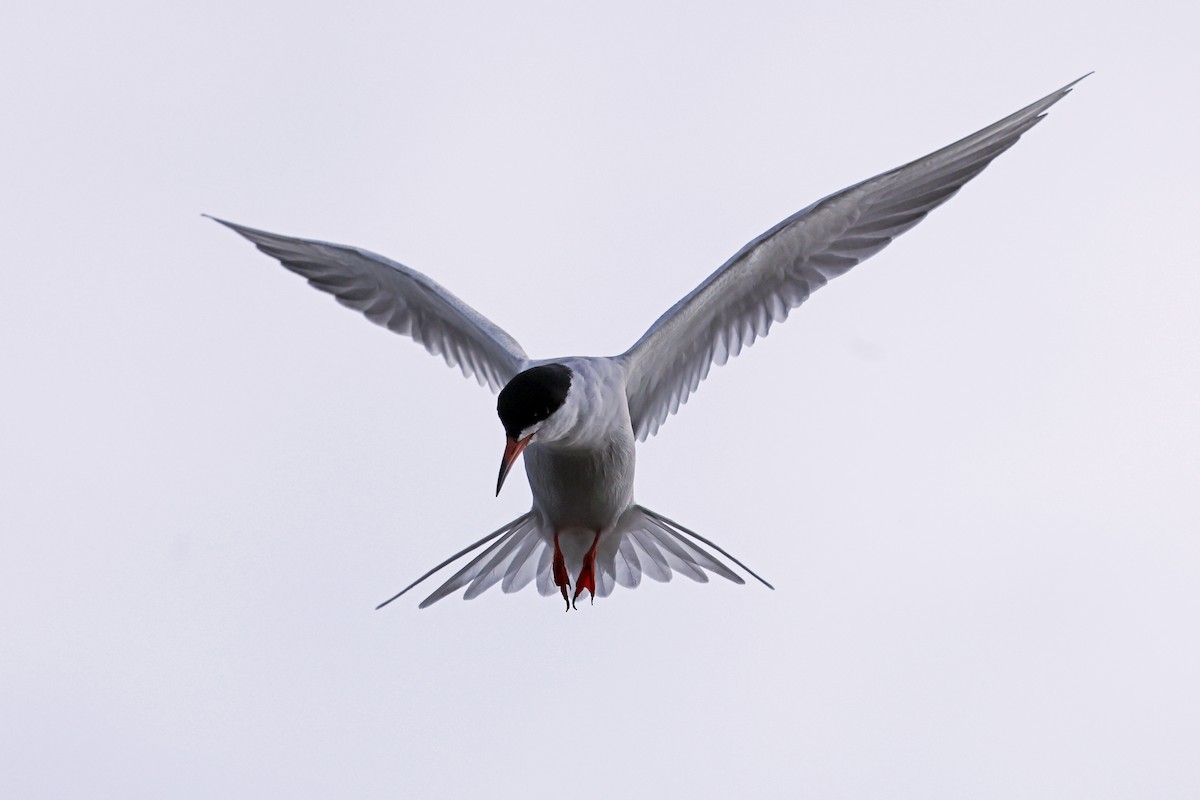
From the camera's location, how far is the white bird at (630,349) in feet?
20.6

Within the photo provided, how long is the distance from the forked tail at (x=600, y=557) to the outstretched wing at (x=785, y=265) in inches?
22.2

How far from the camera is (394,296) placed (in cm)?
739

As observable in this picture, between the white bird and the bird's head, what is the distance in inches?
20.6

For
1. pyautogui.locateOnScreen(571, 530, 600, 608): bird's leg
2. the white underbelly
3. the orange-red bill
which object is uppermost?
the orange-red bill

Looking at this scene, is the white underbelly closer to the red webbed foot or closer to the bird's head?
the red webbed foot

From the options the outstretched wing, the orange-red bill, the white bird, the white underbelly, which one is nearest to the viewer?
the orange-red bill

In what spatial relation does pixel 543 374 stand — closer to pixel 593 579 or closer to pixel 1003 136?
pixel 593 579

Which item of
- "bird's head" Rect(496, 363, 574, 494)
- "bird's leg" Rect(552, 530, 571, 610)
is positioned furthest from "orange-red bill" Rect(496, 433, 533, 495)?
"bird's leg" Rect(552, 530, 571, 610)

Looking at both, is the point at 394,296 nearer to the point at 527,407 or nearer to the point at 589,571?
the point at 589,571

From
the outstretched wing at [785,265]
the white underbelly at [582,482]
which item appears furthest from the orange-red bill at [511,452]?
the outstretched wing at [785,265]

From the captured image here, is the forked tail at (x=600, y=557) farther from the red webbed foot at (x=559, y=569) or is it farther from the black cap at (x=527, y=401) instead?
the black cap at (x=527, y=401)

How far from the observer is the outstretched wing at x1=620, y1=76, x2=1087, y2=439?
21.0 ft

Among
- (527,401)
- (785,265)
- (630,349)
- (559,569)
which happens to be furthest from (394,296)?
(527,401)

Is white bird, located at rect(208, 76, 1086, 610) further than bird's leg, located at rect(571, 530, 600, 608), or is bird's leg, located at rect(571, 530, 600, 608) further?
bird's leg, located at rect(571, 530, 600, 608)
